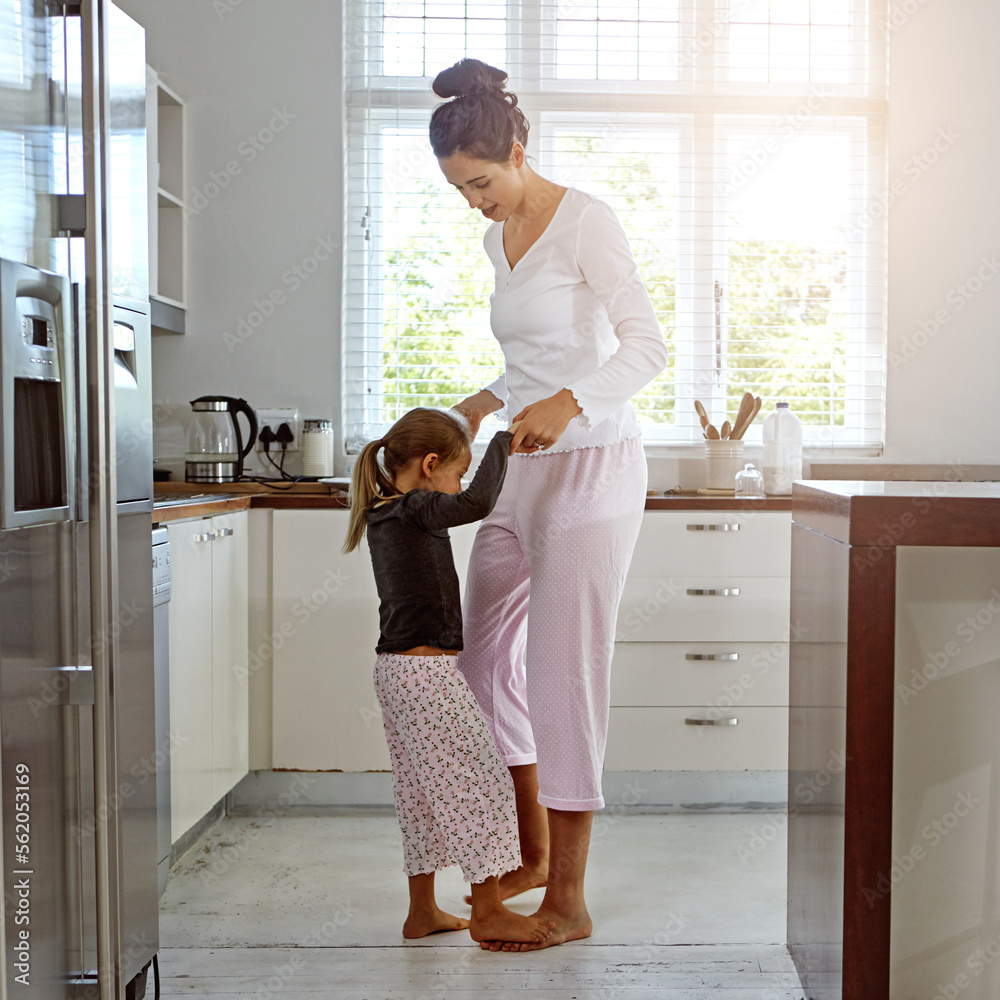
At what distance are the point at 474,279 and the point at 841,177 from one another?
1162mm

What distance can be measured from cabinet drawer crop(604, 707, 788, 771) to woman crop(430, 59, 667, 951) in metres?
0.75

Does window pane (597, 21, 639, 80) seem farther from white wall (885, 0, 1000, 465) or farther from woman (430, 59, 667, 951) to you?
woman (430, 59, 667, 951)

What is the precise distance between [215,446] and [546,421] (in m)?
1.52

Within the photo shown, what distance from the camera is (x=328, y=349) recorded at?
10.0 feet

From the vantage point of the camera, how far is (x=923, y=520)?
125 cm

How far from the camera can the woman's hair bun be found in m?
1.75

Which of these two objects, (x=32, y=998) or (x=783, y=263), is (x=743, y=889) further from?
(x=783, y=263)

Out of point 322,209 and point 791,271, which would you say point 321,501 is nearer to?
point 322,209

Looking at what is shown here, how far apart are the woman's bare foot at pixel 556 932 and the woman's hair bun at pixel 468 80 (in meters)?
1.45

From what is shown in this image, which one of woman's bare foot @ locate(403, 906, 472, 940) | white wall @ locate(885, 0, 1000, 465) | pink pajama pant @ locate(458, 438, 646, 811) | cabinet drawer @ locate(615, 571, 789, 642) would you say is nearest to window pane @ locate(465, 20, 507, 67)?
white wall @ locate(885, 0, 1000, 465)

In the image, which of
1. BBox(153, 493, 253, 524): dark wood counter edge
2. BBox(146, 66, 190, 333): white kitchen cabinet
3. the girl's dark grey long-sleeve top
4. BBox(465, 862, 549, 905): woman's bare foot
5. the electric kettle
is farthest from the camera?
BBox(146, 66, 190, 333): white kitchen cabinet

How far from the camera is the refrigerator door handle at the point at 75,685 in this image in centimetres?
126

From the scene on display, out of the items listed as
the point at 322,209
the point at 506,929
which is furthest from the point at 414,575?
the point at 322,209

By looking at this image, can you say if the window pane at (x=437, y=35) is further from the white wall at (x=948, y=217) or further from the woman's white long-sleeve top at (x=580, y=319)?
the woman's white long-sleeve top at (x=580, y=319)
